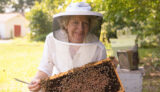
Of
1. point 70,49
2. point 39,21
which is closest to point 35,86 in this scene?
point 70,49

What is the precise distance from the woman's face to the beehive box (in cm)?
32

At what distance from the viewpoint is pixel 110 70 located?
1.82m

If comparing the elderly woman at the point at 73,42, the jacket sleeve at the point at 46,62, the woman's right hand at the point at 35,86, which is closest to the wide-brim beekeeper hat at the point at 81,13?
the elderly woman at the point at 73,42

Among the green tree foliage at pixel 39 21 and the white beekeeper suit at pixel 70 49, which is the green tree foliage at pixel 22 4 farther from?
the white beekeeper suit at pixel 70 49

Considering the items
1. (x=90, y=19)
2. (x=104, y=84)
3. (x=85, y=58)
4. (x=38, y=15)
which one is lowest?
(x=38, y=15)

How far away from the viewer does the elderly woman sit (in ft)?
6.38

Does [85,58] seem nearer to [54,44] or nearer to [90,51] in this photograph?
[90,51]

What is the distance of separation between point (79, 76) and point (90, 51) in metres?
0.34

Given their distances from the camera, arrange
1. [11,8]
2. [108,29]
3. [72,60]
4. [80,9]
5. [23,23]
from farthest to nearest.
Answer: [11,8] < [23,23] < [108,29] < [72,60] < [80,9]

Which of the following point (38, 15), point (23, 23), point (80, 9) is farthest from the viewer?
point (23, 23)

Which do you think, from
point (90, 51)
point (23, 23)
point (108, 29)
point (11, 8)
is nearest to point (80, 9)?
point (90, 51)

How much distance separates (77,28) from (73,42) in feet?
0.48

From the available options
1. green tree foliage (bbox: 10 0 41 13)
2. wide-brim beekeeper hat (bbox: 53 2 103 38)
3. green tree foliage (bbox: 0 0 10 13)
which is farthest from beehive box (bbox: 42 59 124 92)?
green tree foliage (bbox: 10 0 41 13)

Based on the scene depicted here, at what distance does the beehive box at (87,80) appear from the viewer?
70.5 inches
